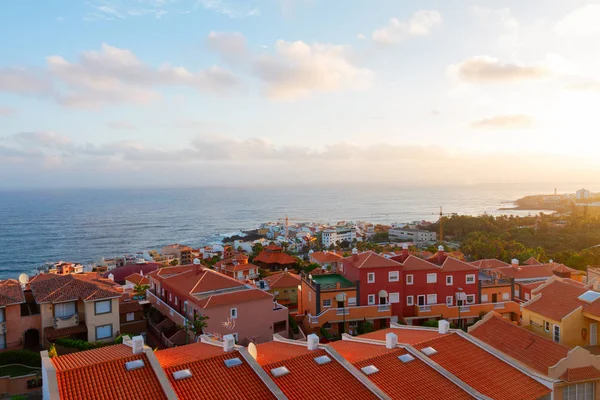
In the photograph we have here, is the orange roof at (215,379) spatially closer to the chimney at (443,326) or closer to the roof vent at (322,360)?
the roof vent at (322,360)

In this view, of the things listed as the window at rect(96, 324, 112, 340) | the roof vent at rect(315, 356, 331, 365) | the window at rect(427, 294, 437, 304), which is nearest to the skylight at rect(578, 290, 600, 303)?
the roof vent at rect(315, 356, 331, 365)

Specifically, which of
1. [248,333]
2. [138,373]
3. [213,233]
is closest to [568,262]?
[248,333]

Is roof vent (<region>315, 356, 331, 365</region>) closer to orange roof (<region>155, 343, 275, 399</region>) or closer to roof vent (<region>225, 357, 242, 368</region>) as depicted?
orange roof (<region>155, 343, 275, 399</region>)

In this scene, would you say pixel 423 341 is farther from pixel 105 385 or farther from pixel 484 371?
pixel 105 385

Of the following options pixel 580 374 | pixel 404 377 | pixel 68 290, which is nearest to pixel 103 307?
pixel 68 290

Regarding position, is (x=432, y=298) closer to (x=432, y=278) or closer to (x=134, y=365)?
(x=432, y=278)

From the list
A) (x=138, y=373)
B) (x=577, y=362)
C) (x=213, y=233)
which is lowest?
(x=213, y=233)
